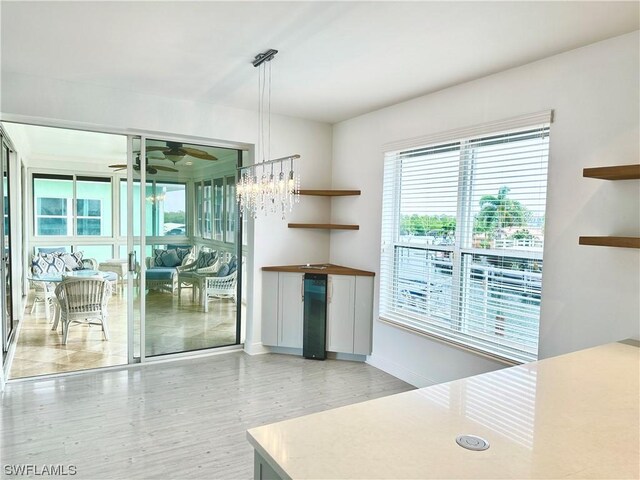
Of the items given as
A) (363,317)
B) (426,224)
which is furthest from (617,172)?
(363,317)

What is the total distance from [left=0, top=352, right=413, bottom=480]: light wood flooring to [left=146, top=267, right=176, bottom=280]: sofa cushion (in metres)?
0.90

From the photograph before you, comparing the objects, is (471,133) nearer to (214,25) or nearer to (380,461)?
(214,25)

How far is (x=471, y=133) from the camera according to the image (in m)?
3.42

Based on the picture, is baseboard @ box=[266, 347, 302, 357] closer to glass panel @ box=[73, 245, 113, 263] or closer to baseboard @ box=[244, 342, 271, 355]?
baseboard @ box=[244, 342, 271, 355]

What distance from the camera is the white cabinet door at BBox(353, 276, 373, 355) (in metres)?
4.52

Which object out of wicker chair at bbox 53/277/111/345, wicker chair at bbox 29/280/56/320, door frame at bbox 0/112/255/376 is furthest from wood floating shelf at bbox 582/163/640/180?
wicker chair at bbox 29/280/56/320

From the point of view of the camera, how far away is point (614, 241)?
2303 millimetres

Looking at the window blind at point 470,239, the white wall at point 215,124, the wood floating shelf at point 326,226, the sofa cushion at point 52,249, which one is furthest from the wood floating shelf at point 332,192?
the sofa cushion at point 52,249

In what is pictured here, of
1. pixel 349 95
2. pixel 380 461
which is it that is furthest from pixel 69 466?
pixel 349 95

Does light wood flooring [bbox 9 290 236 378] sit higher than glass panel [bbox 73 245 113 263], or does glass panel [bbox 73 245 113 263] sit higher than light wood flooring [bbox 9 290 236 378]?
glass panel [bbox 73 245 113 263]

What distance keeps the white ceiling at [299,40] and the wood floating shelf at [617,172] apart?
83cm

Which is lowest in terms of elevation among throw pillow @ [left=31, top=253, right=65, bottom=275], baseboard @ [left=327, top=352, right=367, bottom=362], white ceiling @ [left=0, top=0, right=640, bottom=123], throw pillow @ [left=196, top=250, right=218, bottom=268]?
baseboard @ [left=327, top=352, right=367, bottom=362]

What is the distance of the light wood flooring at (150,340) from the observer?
432 cm

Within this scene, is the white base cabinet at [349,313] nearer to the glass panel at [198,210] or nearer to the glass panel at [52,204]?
the glass panel at [198,210]
